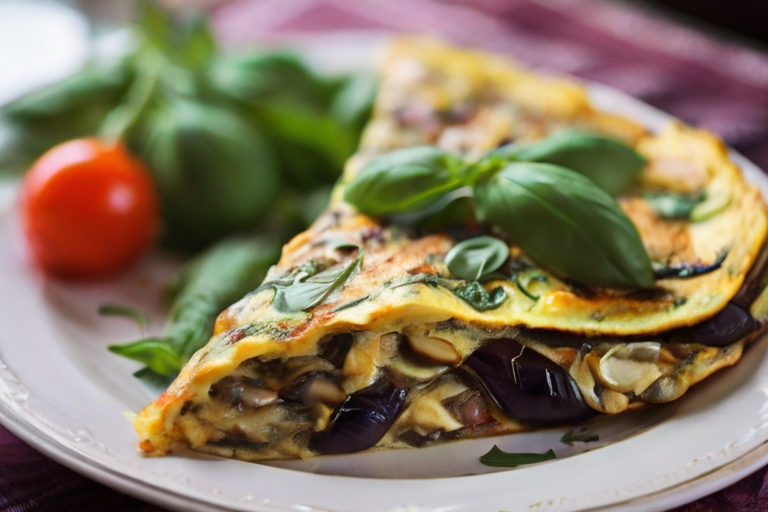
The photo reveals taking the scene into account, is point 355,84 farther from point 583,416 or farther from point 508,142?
point 583,416

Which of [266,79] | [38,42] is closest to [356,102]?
[266,79]

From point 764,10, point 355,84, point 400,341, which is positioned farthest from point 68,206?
point 764,10

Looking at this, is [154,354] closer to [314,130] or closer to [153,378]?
[153,378]

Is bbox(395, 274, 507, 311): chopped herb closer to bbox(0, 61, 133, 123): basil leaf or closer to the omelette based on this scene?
the omelette

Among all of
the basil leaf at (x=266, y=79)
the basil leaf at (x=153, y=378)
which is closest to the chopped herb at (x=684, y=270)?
the basil leaf at (x=153, y=378)

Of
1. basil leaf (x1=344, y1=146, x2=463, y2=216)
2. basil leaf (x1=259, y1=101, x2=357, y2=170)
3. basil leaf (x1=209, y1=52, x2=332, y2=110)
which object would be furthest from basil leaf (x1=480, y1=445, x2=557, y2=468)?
basil leaf (x1=209, y1=52, x2=332, y2=110)
